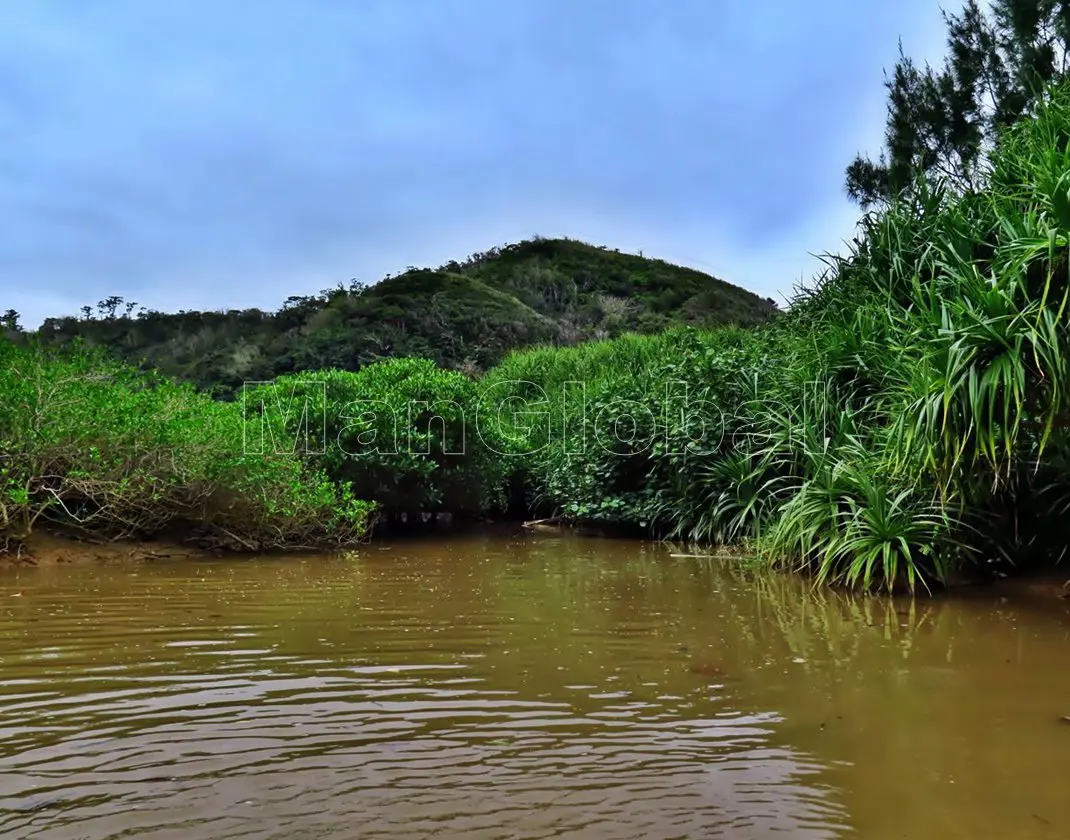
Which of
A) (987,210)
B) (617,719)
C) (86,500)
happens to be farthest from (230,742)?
(987,210)

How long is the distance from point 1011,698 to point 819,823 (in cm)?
154

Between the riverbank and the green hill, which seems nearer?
the riverbank

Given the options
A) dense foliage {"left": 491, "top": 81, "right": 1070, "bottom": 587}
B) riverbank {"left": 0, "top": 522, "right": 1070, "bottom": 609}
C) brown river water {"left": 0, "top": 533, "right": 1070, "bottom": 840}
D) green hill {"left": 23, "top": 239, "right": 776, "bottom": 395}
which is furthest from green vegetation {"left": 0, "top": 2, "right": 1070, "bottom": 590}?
green hill {"left": 23, "top": 239, "right": 776, "bottom": 395}

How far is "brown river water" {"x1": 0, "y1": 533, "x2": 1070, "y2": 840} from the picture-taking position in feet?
6.73

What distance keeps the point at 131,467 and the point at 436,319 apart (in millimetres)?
19357

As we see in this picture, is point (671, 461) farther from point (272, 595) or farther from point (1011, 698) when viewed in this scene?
point (1011, 698)

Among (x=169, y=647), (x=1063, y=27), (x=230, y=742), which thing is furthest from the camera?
(x=1063, y=27)

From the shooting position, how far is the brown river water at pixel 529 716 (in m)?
2.05

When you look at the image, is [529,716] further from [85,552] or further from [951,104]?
[951,104]

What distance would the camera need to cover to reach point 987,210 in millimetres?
5781

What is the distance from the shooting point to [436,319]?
1026 inches

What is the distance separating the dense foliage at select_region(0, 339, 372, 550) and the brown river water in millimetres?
1729

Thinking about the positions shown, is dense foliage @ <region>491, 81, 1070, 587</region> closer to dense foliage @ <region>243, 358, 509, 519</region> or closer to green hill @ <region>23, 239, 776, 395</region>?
dense foliage @ <region>243, 358, 509, 519</region>

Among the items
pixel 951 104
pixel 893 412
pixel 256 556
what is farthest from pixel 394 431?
pixel 951 104
